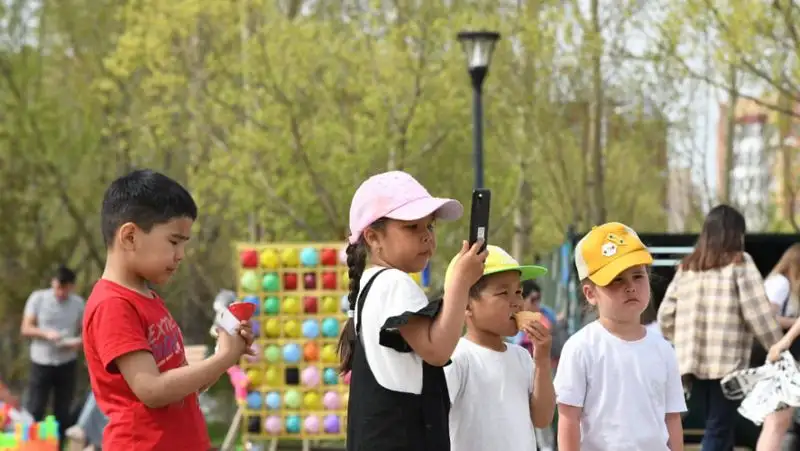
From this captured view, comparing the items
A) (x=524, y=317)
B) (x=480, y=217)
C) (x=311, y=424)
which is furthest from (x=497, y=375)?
(x=311, y=424)

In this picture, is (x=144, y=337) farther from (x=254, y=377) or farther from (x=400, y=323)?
(x=254, y=377)

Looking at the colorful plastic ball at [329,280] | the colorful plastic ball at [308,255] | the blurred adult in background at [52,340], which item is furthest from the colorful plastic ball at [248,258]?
the blurred adult in background at [52,340]

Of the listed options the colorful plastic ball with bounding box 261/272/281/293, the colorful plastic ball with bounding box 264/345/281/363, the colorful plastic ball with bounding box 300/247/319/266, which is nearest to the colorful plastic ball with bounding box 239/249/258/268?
the colorful plastic ball with bounding box 261/272/281/293

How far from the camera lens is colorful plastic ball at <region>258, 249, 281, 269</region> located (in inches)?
478

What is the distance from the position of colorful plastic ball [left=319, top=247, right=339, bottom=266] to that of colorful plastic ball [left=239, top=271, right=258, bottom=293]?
0.60 meters

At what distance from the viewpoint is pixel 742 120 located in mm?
33250

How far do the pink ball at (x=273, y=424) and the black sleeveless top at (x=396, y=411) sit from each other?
27.9 ft

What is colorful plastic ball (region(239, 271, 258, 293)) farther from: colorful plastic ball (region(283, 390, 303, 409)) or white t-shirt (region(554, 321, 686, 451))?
white t-shirt (region(554, 321, 686, 451))

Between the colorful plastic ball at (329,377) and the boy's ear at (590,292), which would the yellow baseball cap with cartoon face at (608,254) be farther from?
the colorful plastic ball at (329,377)

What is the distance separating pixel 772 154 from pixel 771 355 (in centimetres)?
2549

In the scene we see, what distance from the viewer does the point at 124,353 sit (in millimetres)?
3801

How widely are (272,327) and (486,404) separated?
7.70 meters

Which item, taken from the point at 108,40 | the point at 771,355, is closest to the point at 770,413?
the point at 771,355

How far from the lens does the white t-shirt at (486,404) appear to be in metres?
4.68
